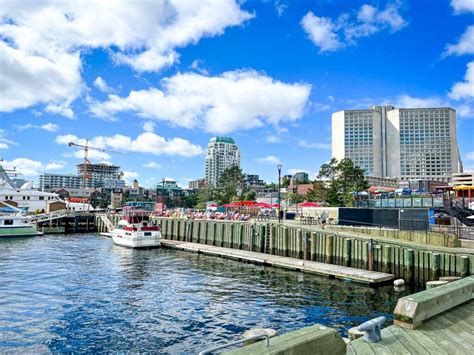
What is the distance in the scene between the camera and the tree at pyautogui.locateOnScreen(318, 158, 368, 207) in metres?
63.9

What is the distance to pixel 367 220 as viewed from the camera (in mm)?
35875

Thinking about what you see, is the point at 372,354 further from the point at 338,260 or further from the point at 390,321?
the point at 338,260

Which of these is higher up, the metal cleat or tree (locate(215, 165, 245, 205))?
tree (locate(215, 165, 245, 205))

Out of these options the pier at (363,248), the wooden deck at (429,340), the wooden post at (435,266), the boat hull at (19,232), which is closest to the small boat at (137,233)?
the pier at (363,248)

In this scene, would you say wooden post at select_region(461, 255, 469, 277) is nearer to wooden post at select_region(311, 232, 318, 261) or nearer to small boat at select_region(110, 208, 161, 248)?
wooden post at select_region(311, 232, 318, 261)

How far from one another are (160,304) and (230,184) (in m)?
94.8

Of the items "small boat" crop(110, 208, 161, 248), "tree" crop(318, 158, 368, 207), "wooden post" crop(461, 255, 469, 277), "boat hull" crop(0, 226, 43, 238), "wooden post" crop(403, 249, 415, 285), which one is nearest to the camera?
"wooden post" crop(461, 255, 469, 277)

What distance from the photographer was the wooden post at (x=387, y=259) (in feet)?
81.9

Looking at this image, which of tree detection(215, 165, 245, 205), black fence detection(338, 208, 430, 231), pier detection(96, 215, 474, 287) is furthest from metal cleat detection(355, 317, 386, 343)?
tree detection(215, 165, 245, 205)

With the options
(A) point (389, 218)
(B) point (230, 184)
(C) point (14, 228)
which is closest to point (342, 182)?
(A) point (389, 218)

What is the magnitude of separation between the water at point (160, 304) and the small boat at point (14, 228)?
93.2ft

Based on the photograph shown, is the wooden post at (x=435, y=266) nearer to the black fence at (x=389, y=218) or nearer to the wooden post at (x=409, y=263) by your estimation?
the wooden post at (x=409, y=263)

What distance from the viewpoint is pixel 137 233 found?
1678 inches

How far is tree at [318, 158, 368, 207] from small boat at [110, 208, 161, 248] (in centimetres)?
3353
